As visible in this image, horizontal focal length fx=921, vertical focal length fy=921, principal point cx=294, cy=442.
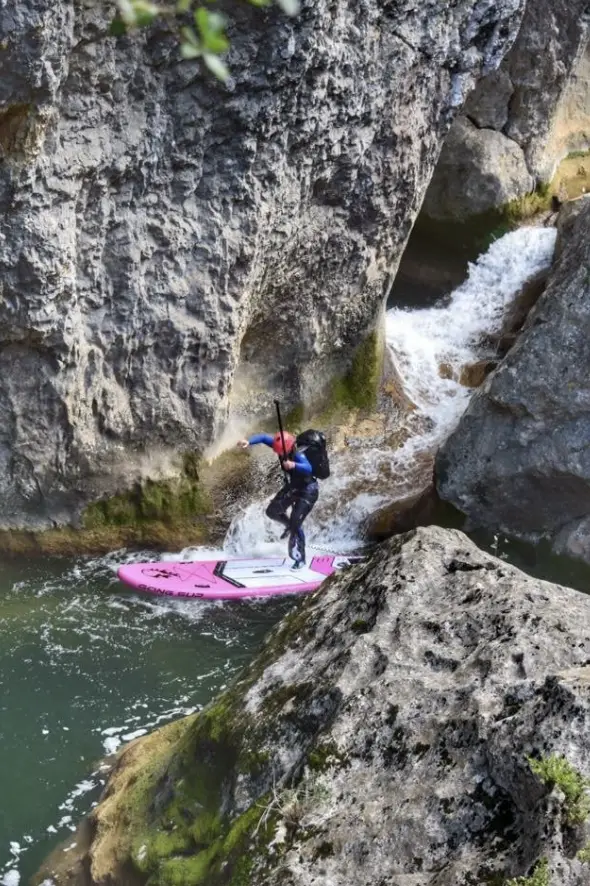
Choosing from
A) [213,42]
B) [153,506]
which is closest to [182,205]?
[153,506]

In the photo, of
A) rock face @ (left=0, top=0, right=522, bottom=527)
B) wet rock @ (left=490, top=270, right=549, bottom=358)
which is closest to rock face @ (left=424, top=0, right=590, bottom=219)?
wet rock @ (left=490, top=270, right=549, bottom=358)

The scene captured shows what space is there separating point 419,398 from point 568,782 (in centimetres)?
933

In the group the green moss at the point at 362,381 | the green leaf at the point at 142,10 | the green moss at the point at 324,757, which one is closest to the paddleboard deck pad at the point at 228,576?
the green moss at the point at 362,381

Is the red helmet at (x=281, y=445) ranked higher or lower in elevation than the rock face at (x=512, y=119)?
lower

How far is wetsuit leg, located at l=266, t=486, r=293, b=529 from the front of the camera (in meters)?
9.59

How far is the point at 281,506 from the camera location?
9609mm

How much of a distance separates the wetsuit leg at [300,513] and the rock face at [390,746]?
4.57 metres

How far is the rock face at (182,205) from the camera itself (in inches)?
295

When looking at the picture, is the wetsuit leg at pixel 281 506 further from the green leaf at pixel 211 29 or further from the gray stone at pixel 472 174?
the green leaf at pixel 211 29

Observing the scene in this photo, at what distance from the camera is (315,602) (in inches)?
194

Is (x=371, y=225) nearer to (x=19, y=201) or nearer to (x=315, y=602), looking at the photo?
(x=19, y=201)

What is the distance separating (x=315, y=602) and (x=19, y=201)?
14.3ft

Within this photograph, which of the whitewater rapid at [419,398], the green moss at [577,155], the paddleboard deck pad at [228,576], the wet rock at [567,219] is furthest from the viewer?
the green moss at [577,155]

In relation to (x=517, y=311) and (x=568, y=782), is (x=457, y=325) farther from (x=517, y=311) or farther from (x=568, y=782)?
(x=568, y=782)
